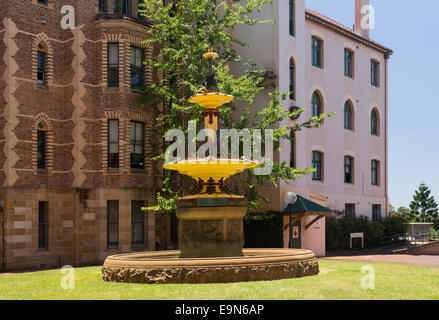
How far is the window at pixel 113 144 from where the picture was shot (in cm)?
2852

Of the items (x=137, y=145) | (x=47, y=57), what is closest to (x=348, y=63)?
(x=137, y=145)

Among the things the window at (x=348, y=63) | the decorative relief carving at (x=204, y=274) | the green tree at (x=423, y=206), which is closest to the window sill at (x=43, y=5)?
the decorative relief carving at (x=204, y=274)

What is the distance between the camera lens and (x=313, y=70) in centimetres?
3741

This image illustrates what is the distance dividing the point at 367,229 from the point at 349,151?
495 cm

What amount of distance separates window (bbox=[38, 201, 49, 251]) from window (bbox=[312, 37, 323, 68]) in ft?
59.4

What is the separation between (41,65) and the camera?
92.1 feet

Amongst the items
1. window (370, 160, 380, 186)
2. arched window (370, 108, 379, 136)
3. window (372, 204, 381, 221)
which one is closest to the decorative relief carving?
window (372, 204, 381, 221)

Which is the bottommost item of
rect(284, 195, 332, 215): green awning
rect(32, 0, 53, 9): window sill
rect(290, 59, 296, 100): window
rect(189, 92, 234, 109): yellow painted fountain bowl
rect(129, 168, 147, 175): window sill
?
rect(284, 195, 332, 215): green awning

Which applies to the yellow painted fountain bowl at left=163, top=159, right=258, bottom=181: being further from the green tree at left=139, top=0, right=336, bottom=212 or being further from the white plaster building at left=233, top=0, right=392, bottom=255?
the white plaster building at left=233, top=0, right=392, bottom=255

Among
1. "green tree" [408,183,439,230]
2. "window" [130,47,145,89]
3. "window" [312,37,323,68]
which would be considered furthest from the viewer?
"green tree" [408,183,439,230]

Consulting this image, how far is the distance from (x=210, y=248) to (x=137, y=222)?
45.2ft

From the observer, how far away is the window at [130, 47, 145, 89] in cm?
2964

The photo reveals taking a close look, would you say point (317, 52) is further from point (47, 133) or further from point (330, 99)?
point (47, 133)

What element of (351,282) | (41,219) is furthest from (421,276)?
(41,219)
